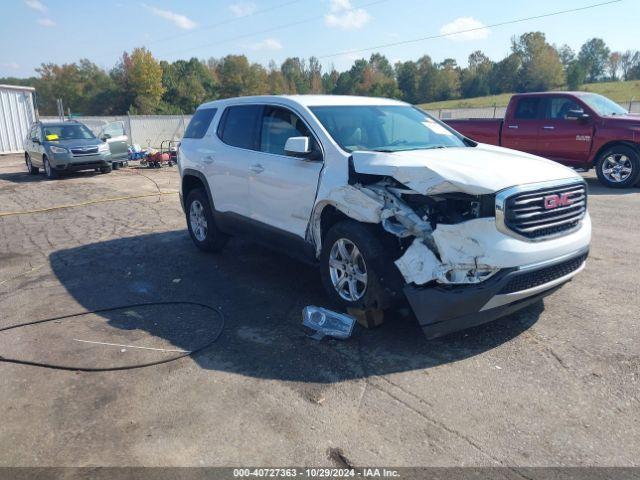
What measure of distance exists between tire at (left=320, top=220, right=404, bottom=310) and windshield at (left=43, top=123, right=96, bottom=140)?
46.5 ft

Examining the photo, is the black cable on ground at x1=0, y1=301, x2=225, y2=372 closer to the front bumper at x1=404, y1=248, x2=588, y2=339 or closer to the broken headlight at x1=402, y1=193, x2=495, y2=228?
the front bumper at x1=404, y1=248, x2=588, y2=339

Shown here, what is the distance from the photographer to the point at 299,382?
136 inches

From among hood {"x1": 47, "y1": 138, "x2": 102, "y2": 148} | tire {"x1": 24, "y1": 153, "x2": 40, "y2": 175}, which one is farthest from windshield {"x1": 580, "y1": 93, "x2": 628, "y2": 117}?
tire {"x1": 24, "y1": 153, "x2": 40, "y2": 175}

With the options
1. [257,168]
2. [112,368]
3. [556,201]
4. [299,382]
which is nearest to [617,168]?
[556,201]

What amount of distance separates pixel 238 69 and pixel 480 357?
8192 centimetres

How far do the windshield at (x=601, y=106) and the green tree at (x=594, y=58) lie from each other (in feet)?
296

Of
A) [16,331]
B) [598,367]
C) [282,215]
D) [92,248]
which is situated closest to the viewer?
[598,367]

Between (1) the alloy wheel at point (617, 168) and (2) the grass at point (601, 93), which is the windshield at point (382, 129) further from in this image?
(2) the grass at point (601, 93)

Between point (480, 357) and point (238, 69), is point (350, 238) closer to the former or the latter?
point (480, 357)

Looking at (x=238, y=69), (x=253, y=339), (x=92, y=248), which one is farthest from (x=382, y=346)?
(x=238, y=69)

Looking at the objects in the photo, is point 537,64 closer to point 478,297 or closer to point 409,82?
point 409,82

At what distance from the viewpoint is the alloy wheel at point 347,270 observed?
4.18 m

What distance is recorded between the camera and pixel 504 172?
369cm

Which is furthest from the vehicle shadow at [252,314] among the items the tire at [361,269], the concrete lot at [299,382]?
the tire at [361,269]
